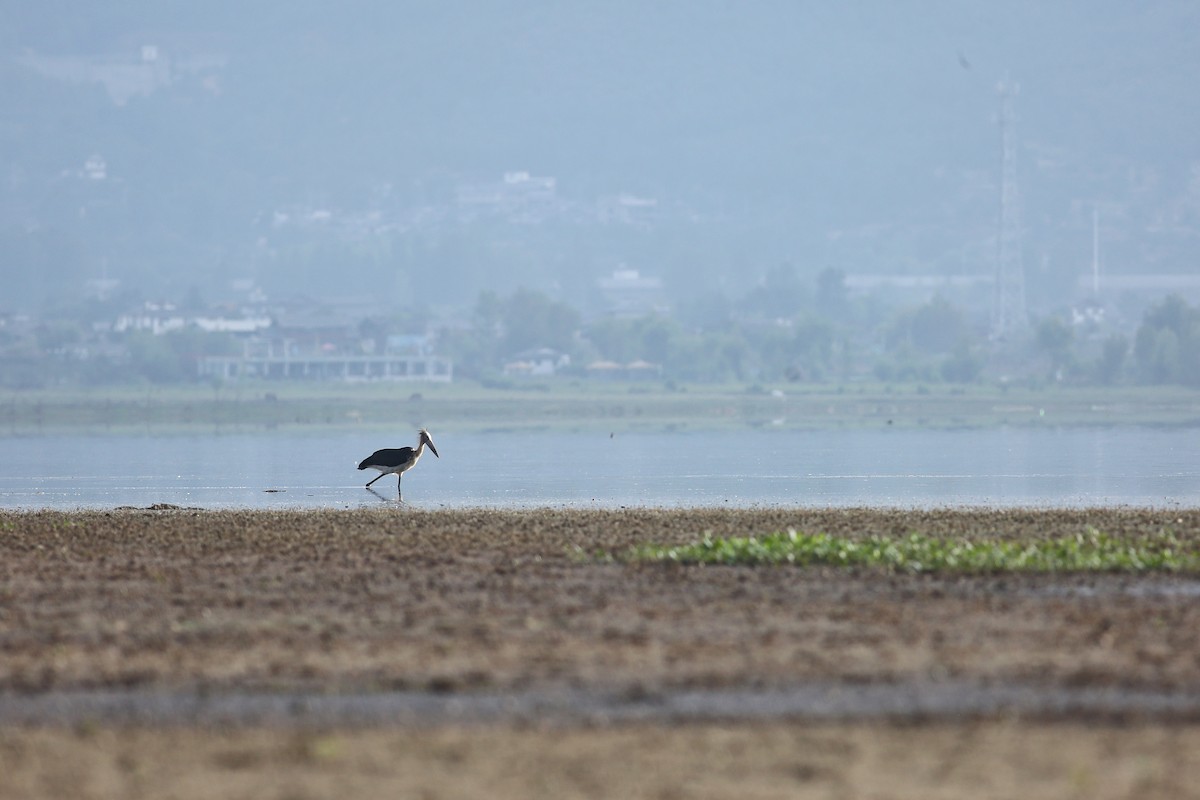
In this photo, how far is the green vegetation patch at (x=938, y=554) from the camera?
1825cm

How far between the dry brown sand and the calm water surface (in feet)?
35.7

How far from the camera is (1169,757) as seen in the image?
33.3 ft

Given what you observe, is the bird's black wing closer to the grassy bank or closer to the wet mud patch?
the wet mud patch

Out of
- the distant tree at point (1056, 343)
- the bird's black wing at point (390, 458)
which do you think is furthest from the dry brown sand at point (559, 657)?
the distant tree at point (1056, 343)

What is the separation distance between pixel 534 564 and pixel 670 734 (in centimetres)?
866

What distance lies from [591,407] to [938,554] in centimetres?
9537

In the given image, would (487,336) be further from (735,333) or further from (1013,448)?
(1013,448)

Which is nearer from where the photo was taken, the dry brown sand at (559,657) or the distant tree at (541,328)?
the dry brown sand at (559,657)

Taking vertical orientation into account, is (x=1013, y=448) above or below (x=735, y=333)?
below

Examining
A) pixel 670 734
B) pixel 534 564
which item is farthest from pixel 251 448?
pixel 670 734

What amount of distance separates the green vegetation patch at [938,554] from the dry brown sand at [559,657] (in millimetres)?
504

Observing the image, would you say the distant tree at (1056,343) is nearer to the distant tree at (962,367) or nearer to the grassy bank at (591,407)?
the distant tree at (962,367)

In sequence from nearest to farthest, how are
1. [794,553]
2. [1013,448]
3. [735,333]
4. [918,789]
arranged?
[918,789]
[794,553]
[1013,448]
[735,333]

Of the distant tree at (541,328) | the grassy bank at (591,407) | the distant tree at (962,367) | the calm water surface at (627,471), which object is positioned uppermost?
the distant tree at (541,328)
